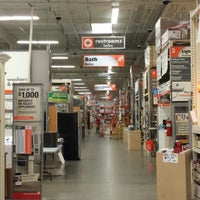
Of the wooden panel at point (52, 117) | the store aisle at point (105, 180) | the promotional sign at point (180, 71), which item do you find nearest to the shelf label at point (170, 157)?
the store aisle at point (105, 180)

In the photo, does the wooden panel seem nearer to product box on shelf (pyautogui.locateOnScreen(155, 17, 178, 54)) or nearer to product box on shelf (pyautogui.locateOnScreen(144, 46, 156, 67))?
product box on shelf (pyautogui.locateOnScreen(155, 17, 178, 54))

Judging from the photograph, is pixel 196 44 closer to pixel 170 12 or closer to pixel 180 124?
pixel 180 124

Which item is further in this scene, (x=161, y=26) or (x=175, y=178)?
(x=161, y=26)

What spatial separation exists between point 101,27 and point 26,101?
30.4 feet

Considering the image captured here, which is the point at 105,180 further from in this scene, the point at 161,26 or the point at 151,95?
the point at 151,95

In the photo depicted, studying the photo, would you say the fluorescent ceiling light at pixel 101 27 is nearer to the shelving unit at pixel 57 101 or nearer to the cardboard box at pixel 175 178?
the shelving unit at pixel 57 101

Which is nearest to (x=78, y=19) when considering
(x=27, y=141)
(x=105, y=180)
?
(x=105, y=180)

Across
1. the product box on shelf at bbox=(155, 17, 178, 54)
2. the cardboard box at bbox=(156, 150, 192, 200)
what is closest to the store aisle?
the cardboard box at bbox=(156, 150, 192, 200)

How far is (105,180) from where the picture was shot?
316 inches

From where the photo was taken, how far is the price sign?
602 centimetres

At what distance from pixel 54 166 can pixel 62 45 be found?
11272 millimetres

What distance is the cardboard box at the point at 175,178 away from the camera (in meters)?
4.82

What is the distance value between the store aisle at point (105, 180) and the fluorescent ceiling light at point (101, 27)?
536cm

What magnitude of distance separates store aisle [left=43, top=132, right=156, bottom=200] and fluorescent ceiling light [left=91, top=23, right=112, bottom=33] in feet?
17.6
